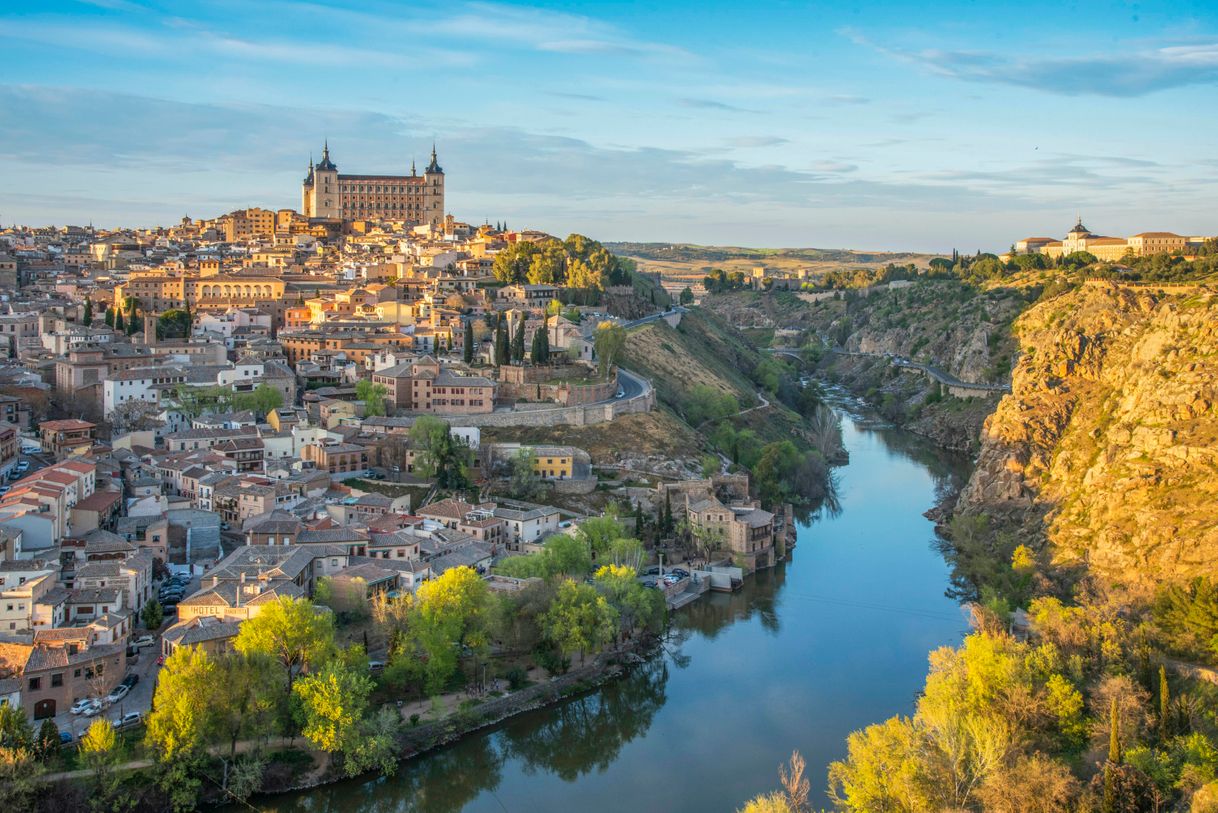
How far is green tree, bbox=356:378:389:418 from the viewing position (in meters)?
33.7

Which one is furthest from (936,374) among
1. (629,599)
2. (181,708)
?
(181,708)

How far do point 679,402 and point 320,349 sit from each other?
12.4 meters

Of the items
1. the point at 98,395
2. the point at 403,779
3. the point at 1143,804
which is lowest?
the point at 403,779

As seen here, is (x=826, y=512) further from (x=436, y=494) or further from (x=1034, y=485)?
(x=436, y=494)

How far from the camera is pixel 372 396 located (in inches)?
1351

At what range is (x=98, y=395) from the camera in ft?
109

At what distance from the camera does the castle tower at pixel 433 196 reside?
7725 cm

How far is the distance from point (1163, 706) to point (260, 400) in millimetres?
24443

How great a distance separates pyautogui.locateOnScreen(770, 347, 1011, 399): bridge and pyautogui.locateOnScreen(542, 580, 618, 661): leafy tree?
3314 cm

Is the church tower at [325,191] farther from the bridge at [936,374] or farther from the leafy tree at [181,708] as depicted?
the leafy tree at [181,708]

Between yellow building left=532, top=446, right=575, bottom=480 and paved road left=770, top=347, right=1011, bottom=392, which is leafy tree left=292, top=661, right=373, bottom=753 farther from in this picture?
paved road left=770, top=347, right=1011, bottom=392

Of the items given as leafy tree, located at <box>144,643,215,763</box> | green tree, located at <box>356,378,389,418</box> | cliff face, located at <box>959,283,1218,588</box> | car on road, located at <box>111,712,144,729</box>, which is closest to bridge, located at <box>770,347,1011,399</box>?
cliff face, located at <box>959,283,1218,588</box>

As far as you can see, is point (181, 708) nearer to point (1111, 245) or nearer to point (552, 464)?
point (552, 464)

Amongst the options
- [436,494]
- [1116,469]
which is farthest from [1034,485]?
[436,494]
